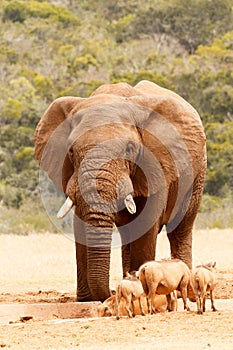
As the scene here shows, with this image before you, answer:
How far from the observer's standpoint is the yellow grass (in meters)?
16.5

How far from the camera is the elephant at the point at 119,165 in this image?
10.7m

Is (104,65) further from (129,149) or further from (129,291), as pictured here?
(129,291)

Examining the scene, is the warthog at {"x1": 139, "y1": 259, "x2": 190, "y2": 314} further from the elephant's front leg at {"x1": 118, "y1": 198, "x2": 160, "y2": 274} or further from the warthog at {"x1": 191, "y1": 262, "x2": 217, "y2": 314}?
the elephant's front leg at {"x1": 118, "y1": 198, "x2": 160, "y2": 274}

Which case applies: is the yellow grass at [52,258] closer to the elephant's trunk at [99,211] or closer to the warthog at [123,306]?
the elephant's trunk at [99,211]

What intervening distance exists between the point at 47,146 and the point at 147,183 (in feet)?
5.00

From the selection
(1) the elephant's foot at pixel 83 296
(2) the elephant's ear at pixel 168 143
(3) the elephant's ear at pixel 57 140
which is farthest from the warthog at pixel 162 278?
(3) the elephant's ear at pixel 57 140

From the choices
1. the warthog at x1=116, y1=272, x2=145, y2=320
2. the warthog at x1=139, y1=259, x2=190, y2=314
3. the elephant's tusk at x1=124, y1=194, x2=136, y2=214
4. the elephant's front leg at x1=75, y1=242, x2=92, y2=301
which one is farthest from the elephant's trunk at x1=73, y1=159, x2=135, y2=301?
the warthog at x1=116, y1=272, x2=145, y2=320

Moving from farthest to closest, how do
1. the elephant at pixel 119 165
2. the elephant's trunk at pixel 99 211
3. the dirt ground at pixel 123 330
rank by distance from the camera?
the elephant at pixel 119 165, the elephant's trunk at pixel 99 211, the dirt ground at pixel 123 330

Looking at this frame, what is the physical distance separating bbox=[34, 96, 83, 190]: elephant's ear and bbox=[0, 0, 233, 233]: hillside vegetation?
49.9 ft

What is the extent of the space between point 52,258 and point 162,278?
35.3 ft

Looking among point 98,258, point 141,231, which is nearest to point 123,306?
point 98,258

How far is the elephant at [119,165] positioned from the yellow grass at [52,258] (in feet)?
11.0

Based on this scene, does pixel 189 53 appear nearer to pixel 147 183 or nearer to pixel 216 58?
pixel 216 58

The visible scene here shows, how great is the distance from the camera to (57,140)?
1226cm
